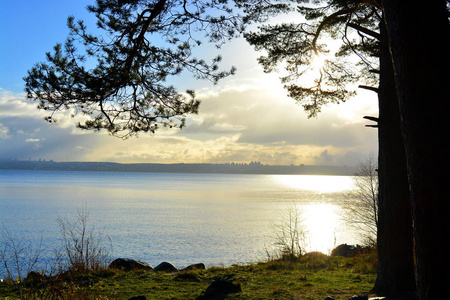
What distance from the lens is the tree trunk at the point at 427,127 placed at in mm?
3264

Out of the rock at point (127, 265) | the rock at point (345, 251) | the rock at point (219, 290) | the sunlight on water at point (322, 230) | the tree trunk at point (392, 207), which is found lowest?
the sunlight on water at point (322, 230)

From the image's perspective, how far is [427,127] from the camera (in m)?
3.31

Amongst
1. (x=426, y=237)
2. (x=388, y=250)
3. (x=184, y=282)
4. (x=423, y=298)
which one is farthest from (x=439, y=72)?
(x=184, y=282)

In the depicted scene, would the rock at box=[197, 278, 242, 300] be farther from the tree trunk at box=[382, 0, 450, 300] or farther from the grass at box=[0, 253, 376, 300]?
the tree trunk at box=[382, 0, 450, 300]

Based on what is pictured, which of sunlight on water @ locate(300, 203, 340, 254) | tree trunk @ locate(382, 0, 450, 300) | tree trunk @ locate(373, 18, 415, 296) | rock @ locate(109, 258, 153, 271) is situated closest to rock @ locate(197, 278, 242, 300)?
tree trunk @ locate(373, 18, 415, 296)

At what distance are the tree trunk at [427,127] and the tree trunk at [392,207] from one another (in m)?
3.47

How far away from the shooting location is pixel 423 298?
3430mm

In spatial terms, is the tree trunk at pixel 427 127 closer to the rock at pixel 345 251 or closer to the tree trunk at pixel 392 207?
the tree trunk at pixel 392 207

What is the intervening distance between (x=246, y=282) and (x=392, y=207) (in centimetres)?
384

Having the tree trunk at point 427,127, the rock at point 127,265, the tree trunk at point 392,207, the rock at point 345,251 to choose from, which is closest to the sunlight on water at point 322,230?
the rock at point 345,251

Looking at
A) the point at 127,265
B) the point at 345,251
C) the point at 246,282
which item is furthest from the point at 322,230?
the point at 246,282

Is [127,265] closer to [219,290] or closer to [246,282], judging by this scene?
[246,282]

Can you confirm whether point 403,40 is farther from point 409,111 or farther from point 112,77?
point 112,77

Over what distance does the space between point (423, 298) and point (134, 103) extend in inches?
274
